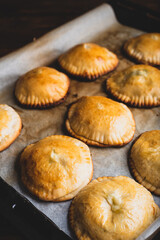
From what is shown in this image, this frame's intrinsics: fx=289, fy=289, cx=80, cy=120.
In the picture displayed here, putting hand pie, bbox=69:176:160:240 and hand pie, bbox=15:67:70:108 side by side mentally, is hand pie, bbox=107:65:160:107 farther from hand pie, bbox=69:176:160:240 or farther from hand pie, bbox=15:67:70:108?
hand pie, bbox=69:176:160:240

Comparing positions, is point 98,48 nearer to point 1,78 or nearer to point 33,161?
point 1,78

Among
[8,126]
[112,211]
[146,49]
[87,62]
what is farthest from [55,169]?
[146,49]

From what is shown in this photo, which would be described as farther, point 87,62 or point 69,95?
point 87,62

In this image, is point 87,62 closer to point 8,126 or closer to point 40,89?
point 40,89

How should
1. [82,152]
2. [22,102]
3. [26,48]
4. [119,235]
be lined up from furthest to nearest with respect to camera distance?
[26,48] < [22,102] < [82,152] < [119,235]

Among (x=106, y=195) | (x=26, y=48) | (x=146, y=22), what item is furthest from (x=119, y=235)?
(x=146, y=22)

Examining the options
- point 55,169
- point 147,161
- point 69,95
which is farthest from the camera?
point 69,95

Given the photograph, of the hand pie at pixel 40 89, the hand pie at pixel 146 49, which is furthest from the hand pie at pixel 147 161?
the hand pie at pixel 146 49
